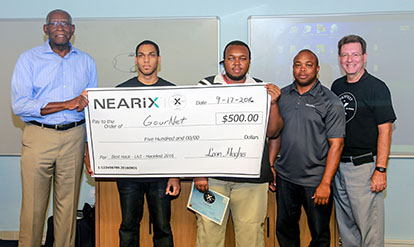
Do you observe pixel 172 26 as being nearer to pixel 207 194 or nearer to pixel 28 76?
pixel 28 76

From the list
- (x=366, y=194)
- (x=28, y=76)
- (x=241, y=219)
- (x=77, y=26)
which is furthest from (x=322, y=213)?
(x=77, y=26)

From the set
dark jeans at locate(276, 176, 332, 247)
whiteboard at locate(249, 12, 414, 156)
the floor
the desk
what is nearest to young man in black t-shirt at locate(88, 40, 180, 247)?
the desk

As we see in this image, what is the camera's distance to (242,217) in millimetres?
2322

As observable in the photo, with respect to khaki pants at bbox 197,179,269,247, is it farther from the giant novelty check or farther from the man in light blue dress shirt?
the man in light blue dress shirt

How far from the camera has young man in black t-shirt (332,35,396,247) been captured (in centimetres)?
231

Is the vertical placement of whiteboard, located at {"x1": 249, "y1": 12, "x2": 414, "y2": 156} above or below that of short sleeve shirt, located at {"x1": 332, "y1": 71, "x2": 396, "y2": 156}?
above

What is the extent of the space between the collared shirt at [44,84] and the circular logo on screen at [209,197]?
1040 millimetres

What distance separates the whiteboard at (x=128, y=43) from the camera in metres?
3.34

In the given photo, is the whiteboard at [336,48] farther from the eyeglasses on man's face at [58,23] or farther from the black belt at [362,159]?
the eyeglasses on man's face at [58,23]

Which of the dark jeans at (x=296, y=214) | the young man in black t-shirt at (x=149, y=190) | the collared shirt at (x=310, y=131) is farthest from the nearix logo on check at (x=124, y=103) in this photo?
the dark jeans at (x=296, y=214)

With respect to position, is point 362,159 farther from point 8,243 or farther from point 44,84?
point 8,243

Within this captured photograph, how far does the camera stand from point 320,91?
7.74ft

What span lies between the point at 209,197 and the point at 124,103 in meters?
0.81

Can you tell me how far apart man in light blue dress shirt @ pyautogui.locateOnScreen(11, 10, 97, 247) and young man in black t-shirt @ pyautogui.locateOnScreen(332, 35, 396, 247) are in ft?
6.01
